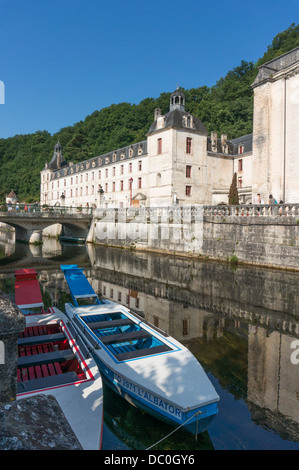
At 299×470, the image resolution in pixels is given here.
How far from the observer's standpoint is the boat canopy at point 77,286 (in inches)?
408

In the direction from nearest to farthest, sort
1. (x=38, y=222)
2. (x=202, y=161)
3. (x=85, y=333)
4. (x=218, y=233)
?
(x=85, y=333) < (x=218, y=233) < (x=38, y=222) < (x=202, y=161)

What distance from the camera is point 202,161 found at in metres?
35.4

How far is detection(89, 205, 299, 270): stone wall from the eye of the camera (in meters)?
18.3

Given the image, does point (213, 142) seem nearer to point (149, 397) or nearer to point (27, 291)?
point (27, 291)

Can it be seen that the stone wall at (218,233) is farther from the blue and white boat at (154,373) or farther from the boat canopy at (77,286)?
the blue and white boat at (154,373)

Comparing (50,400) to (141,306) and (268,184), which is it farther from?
(268,184)

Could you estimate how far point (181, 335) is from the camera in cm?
866

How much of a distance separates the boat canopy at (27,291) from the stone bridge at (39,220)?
811 inches

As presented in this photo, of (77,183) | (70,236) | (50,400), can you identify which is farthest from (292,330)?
(77,183)

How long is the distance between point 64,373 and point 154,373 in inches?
59.3

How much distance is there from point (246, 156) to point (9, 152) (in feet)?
308

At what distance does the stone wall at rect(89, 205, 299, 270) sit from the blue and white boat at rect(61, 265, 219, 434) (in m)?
13.2

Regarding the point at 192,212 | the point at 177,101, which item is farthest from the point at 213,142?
the point at 192,212

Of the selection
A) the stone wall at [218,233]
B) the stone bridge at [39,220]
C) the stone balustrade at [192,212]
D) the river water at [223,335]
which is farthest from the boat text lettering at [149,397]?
the stone bridge at [39,220]
